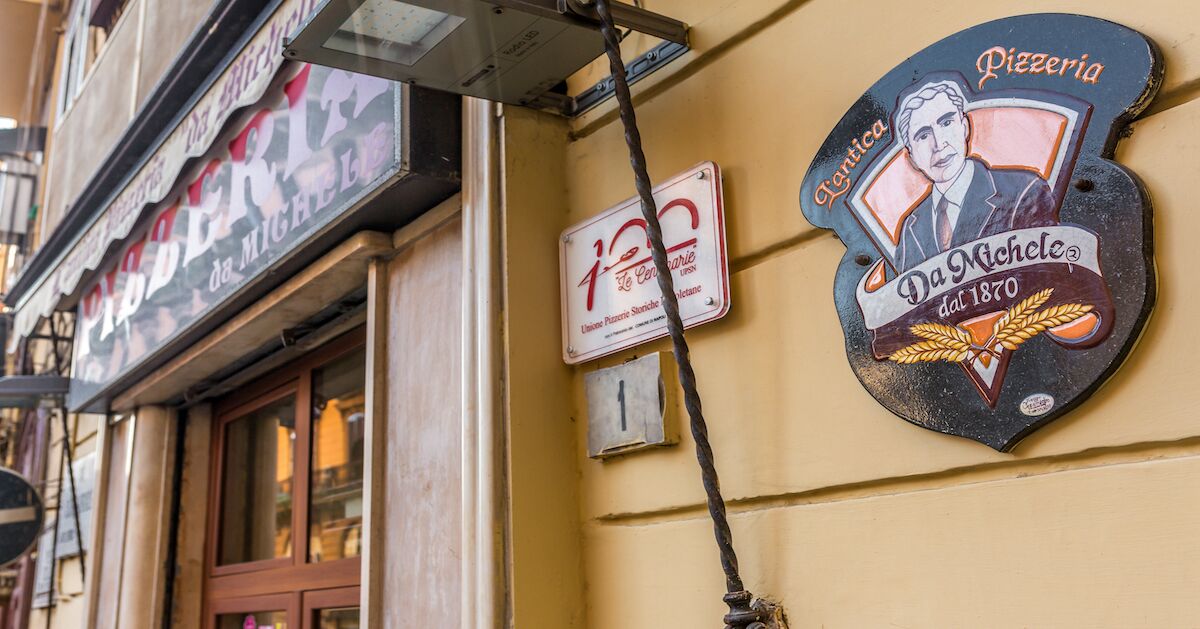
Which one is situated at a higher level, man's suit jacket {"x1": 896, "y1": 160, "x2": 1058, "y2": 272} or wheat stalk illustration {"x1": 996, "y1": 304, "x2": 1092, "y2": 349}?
man's suit jacket {"x1": 896, "y1": 160, "x2": 1058, "y2": 272}

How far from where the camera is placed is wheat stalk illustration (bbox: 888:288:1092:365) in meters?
1.07

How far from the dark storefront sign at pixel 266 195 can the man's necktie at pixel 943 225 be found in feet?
3.45

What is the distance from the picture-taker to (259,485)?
11.9 ft

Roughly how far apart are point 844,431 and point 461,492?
31.9 inches

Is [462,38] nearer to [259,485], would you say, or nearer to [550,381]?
[550,381]

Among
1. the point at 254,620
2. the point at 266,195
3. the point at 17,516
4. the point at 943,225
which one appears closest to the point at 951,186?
the point at 943,225

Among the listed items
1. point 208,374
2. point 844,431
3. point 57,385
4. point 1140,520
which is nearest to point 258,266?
point 208,374

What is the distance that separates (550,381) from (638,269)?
0.28 metres

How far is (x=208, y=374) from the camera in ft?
11.3

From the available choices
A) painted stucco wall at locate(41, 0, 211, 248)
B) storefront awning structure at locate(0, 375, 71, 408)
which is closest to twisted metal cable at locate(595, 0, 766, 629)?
painted stucco wall at locate(41, 0, 211, 248)

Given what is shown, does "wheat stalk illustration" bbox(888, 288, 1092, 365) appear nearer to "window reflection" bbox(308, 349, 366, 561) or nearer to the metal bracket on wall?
the metal bracket on wall

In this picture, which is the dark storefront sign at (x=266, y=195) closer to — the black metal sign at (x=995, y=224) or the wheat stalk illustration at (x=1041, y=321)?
the black metal sign at (x=995, y=224)

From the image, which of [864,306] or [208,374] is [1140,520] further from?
[208,374]

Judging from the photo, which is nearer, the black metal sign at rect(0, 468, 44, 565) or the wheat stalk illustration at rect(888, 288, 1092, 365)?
the wheat stalk illustration at rect(888, 288, 1092, 365)
